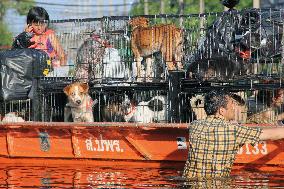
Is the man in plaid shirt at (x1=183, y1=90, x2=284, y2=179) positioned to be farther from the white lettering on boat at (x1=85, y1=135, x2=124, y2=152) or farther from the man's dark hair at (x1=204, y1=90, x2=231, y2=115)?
the white lettering on boat at (x1=85, y1=135, x2=124, y2=152)

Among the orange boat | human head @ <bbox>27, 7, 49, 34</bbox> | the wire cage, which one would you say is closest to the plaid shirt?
the orange boat

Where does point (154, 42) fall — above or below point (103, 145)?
above

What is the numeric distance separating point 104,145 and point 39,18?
3.32 metres

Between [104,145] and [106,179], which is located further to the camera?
[104,145]

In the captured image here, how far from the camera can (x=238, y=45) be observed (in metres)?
13.4

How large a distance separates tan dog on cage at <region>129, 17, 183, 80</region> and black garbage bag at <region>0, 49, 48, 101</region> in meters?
1.73

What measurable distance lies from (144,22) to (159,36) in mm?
389

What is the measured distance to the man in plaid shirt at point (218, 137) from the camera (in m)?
10.4

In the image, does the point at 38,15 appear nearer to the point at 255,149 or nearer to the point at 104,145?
the point at 104,145

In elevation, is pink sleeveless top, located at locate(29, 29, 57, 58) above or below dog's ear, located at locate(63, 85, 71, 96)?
above

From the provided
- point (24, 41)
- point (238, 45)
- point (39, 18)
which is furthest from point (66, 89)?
point (238, 45)

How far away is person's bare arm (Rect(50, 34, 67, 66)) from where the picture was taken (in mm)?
15406

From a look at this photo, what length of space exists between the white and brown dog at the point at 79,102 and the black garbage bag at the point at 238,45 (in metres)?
1.88

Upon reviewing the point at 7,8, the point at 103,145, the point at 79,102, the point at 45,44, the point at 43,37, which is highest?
the point at 7,8
